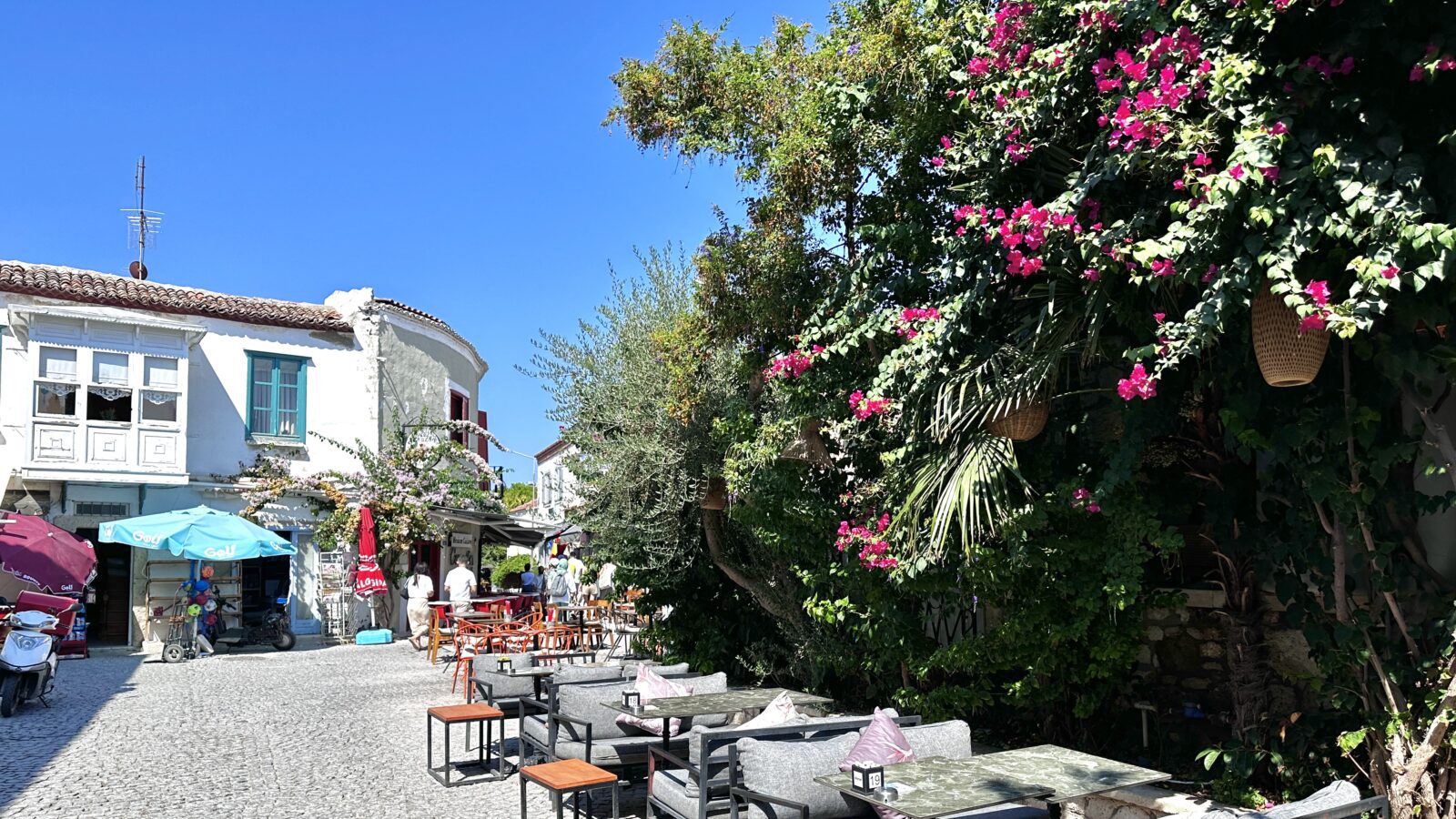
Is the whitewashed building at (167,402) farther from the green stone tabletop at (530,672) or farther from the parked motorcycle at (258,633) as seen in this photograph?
the green stone tabletop at (530,672)

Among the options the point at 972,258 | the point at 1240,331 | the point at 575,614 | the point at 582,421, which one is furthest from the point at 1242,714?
the point at 575,614

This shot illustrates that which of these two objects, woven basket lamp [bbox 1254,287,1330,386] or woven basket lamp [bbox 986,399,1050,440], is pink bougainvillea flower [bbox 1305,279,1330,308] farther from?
woven basket lamp [bbox 986,399,1050,440]

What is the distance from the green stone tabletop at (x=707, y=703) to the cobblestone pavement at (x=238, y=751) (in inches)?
32.1

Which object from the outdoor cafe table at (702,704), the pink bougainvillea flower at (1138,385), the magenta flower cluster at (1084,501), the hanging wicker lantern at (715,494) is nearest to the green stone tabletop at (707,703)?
the outdoor cafe table at (702,704)

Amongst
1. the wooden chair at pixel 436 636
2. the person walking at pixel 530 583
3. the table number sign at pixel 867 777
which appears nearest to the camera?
the table number sign at pixel 867 777

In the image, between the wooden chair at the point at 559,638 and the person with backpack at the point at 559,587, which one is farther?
the person with backpack at the point at 559,587

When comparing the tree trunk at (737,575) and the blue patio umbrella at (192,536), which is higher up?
the blue patio umbrella at (192,536)

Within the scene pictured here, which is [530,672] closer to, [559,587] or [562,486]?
[562,486]

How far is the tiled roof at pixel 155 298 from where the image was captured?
717 inches

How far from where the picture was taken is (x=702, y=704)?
21.8 feet

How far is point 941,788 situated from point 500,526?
19.6 meters

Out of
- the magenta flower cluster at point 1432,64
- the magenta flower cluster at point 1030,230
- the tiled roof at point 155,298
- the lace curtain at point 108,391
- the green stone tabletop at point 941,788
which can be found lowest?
the green stone tabletop at point 941,788

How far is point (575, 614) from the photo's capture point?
58.9ft

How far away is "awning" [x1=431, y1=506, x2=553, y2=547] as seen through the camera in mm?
21031
